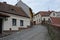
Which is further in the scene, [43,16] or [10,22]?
[43,16]

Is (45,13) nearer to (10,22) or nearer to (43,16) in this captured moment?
(43,16)

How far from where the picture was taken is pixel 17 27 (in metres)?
35.5

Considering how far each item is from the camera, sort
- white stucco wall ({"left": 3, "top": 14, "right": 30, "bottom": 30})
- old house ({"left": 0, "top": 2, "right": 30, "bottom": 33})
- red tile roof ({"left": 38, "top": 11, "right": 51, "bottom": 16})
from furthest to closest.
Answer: red tile roof ({"left": 38, "top": 11, "right": 51, "bottom": 16})
white stucco wall ({"left": 3, "top": 14, "right": 30, "bottom": 30})
old house ({"left": 0, "top": 2, "right": 30, "bottom": 33})

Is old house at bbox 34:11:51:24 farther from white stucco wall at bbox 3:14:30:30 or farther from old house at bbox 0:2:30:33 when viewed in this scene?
old house at bbox 0:2:30:33

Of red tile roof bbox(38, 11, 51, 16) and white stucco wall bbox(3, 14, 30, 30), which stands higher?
red tile roof bbox(38, 11, 51, 16)

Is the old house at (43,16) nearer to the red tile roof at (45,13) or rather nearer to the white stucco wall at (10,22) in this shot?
the red tile roof at (45,13)

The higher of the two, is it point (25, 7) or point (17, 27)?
point (25, 7)

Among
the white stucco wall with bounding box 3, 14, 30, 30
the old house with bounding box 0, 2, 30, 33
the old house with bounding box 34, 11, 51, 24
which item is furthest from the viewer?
the old house with bounding box 34, 11, 51, 24

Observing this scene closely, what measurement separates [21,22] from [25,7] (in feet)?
38.0

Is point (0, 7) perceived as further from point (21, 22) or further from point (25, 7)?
point (25, 7)

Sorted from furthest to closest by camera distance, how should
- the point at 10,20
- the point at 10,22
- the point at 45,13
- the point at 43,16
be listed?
1. the point at 45,13
2. the point at 43,16
3. the point at 10,20
4. the point at 10,22

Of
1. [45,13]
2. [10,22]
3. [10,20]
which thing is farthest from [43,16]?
[10,22]

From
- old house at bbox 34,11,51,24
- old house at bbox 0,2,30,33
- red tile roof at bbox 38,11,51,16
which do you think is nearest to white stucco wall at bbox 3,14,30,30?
old house at bbox 0,2,30,33

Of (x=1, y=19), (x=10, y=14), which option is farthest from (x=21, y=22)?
(x=1, y=19)
